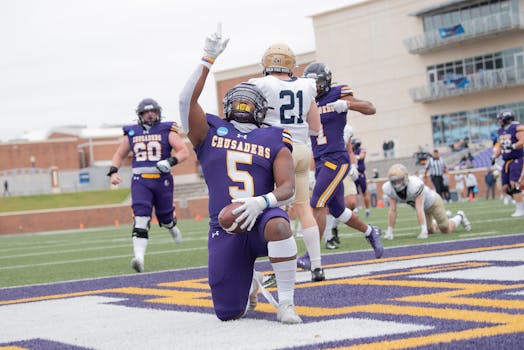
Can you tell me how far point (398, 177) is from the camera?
1109 centimetres

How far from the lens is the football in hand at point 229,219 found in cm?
475

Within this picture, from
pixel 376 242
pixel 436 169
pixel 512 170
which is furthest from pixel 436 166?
pixel 376 242

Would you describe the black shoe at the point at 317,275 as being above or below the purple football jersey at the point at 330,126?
below

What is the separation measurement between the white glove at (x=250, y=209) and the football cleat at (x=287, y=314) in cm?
45

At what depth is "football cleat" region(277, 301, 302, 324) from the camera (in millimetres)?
4688

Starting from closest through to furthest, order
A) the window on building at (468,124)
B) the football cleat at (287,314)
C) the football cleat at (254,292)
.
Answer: the football cleat at (287,314), the football cleat at (254,292), the window on building at (468,124)

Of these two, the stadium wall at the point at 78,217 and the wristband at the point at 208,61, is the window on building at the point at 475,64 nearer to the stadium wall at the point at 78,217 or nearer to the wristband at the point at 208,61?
the stadium wall at the point at 78,217

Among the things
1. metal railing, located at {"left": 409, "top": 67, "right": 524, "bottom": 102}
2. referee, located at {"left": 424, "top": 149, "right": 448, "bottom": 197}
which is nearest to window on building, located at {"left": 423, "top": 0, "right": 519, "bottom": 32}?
metal railing, located at {"left": 409, "top": 67, "right": 524, "bottom": 102}

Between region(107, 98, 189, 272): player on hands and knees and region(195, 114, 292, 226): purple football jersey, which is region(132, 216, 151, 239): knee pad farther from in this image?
region(195, 114, 292, 226): purple football jersey

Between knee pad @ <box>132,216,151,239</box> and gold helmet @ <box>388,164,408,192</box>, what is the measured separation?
314 centimetres

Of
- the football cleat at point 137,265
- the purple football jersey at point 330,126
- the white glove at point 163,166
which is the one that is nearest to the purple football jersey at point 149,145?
the white glove at point 163,166

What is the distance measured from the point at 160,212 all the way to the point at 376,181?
2781cm

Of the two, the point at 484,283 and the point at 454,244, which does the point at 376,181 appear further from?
the point at 484,283

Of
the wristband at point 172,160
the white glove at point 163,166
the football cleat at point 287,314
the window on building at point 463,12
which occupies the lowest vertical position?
the football cleat at point 287,314
